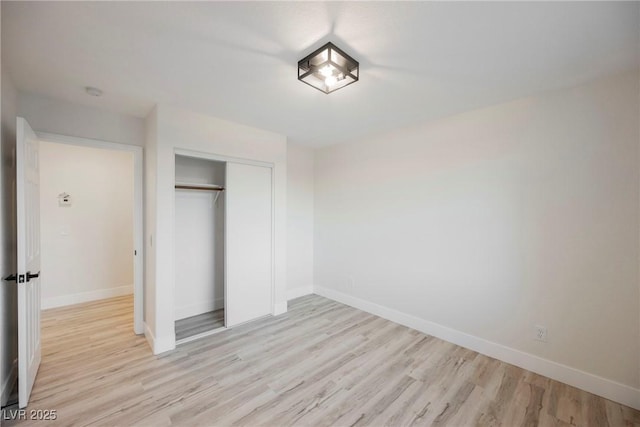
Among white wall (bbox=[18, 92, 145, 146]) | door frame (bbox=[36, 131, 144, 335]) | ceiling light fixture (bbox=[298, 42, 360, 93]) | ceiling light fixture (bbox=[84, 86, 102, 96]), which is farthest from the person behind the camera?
door frame (bbox=[36, 131, 144, 335])

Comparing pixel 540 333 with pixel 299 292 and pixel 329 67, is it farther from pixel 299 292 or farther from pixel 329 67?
pixel 299 292

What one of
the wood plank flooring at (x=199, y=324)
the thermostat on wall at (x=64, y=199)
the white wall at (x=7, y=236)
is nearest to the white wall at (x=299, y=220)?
the wood plank flooring at (x=199, y=324)

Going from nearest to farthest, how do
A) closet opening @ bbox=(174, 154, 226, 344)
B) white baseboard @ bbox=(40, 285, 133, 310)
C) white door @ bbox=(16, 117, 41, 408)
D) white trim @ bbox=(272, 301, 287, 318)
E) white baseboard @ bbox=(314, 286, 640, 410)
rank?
white door @ bbox=(16, 117, 41, 408)
white baseboard @ bbox=(314, 286, 640, 410)
closet opening @ bbox=(174, 154, 226, 344)
white trim @ bbox=(272, 301, 287, 318)
white baseboard @ bbox=(40, 285, 133, 310)

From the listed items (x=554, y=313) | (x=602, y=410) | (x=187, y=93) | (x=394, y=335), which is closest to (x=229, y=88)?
(x=187, y=93)

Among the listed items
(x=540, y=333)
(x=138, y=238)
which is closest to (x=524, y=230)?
(x=540, y=333)

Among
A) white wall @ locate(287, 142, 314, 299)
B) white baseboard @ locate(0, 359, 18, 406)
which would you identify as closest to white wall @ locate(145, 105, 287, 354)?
white baseboard @ locate(0, 359, 18, 406)

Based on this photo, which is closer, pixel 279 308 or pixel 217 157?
pixel 217 157

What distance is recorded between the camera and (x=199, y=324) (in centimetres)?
332

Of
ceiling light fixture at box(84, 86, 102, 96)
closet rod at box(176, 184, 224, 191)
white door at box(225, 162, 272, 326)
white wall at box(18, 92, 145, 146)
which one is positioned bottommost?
white door at box(225, 162, 272, 326)

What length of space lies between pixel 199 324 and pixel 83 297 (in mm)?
2319

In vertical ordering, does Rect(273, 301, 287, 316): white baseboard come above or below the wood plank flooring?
above

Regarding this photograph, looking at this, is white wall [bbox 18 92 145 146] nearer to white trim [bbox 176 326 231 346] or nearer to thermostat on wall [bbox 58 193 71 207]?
thermostat on wall [bbox 58 193 71 207]

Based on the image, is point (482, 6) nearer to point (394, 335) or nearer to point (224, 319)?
point (394, 335)

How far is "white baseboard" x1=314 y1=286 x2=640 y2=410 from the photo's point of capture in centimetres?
203
